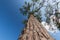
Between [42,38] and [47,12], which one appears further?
[47,12]

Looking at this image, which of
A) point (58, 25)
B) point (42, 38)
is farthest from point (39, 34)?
point (58, 25)

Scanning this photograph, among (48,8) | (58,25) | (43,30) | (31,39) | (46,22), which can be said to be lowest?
(31,39)

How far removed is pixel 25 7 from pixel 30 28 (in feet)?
12.7

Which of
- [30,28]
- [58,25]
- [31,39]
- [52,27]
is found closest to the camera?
[31,39]

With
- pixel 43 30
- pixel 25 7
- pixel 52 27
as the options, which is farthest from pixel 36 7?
pixel 43 30

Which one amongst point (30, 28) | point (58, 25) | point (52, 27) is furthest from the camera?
point (52, 27)

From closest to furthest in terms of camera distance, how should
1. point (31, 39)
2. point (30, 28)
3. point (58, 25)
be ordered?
point (31, 39) < point (30, 28) < point (58, 25)

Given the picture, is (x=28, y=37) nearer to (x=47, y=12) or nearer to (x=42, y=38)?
(x=42, y=38)

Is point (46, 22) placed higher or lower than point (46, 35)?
higher

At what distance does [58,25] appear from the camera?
11172mm

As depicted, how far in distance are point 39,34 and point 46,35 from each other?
1.13 ft

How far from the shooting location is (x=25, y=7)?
38.9ft

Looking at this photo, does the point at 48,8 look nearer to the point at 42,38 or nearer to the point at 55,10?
the point at 55,10

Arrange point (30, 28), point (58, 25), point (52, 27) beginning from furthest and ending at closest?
point (52, 27)
point (58, 25)
point (30, 28)
